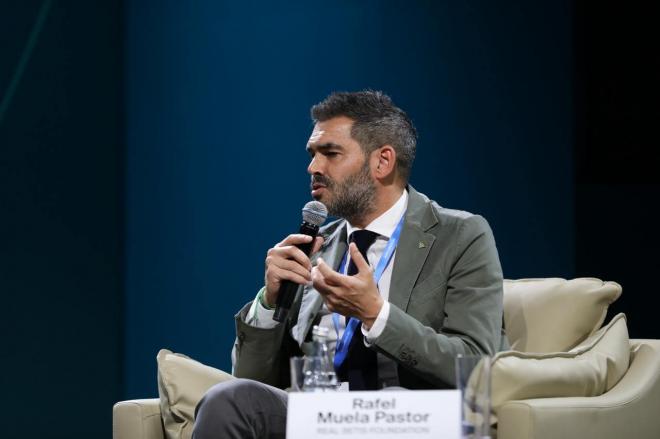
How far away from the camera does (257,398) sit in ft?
6.98

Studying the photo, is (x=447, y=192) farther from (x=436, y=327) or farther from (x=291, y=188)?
(x=436, y=327)

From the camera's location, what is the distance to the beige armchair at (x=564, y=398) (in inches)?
80.2

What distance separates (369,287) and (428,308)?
13.6 inches

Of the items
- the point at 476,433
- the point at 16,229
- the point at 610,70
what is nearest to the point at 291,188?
the point at 16,229

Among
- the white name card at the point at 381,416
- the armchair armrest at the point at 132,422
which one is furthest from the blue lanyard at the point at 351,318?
the white name card at the point at 381,416

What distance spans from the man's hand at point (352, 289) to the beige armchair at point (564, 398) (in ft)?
1.18

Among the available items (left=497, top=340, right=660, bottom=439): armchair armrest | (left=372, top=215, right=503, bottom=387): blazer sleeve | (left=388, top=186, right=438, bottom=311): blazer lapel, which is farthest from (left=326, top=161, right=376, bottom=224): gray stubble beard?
(left=497, top=340, right=660, bottom=439): armchair armrest

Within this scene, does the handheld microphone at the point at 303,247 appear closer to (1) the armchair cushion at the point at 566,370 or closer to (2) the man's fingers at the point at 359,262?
(2) the man's fingers at the point at 359,262

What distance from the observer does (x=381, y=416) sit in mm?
1536

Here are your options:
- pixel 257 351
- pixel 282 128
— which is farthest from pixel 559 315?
pixel 282 128

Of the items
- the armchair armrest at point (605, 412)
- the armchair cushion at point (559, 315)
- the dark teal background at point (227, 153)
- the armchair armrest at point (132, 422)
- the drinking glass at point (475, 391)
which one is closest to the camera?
the drinking glass at point (475, 391)

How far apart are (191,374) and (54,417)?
1.60m

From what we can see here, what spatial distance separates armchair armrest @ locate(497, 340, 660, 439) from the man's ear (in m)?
0.78

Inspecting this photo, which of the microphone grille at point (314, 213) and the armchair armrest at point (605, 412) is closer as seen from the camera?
the armchair armrest at point (605, 412)
